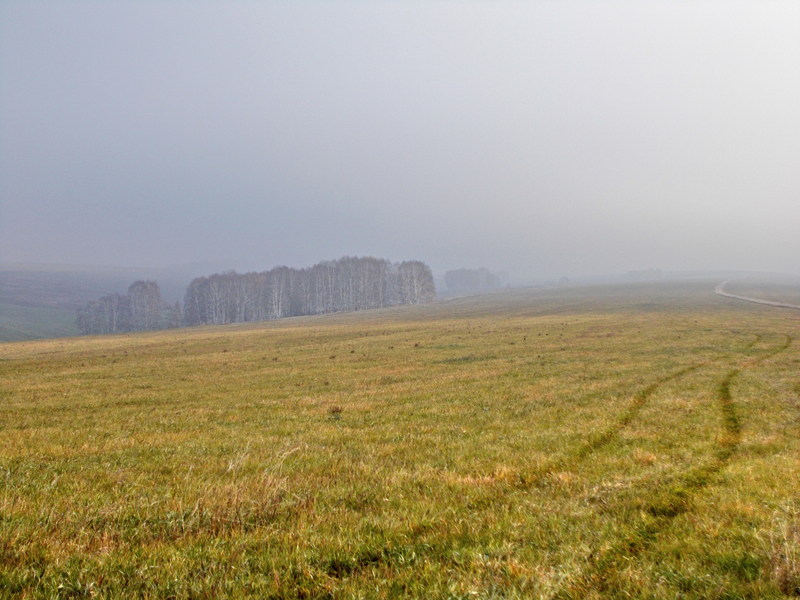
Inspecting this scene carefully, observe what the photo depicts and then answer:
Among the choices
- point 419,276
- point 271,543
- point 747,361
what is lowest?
point 747,361

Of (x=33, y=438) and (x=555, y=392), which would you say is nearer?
(x=33, y=438)

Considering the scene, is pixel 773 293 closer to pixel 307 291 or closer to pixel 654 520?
pixel 307 291

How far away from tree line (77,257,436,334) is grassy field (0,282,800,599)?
449 ft

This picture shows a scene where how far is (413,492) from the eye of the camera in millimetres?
8836

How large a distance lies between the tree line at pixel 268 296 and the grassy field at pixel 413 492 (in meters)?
137

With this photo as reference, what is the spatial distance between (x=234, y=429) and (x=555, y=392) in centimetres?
1468

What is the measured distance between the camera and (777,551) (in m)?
5.58

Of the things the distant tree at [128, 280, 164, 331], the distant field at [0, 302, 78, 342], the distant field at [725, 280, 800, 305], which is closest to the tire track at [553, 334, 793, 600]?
the distant field at [725, 280, 800, 305]

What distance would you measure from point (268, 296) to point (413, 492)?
15470 centimetres

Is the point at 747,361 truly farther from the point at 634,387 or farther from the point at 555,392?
the point at 555,392

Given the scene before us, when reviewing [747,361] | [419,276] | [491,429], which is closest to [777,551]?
[491,429]

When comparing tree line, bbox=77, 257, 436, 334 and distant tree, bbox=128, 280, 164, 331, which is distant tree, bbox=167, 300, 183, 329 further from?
distant tree, bbox=128, 280, 164, 331

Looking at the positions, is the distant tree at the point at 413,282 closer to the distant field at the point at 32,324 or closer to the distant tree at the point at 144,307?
the distant tree at the point at 144,307

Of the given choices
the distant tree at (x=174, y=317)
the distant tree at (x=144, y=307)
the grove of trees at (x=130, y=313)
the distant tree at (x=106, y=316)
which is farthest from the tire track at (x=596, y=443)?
the distant tree at (x=106, y=316)
